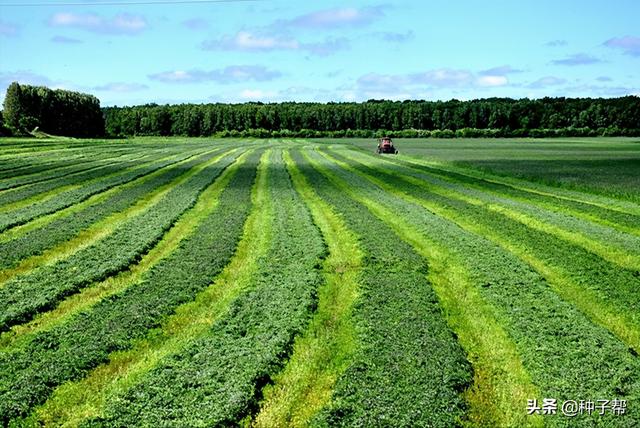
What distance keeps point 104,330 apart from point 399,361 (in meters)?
4.74

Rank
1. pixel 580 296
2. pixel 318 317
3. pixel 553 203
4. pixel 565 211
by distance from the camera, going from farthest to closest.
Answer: pixel 553 203
pixel 565 211
pixel 580 296
pixel 318 317

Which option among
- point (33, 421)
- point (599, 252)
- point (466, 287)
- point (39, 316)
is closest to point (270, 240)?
point (466, 287)

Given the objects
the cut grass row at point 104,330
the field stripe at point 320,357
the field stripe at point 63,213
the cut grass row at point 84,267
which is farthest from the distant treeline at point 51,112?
the field stripe at point 320,357

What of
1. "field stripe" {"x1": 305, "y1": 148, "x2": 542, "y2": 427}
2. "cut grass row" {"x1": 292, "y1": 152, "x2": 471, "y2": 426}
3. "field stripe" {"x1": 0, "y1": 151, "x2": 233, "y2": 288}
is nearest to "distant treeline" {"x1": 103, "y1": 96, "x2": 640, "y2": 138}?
"field stripe" {"x1": 0, "y1": 151, "x2": 233, "y2": 288}

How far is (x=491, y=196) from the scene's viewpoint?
27766mm

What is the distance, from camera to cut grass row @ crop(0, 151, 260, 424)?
24.9ft

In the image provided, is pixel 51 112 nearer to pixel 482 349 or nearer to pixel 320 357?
pixel 320 357

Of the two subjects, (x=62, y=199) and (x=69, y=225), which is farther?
(x=62, y=199)

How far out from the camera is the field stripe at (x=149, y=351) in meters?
7.05

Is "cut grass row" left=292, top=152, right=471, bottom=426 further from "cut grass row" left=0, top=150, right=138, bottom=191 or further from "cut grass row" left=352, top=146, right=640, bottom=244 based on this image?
"cut grass row" left=0, top=150, right=138, bottom=191

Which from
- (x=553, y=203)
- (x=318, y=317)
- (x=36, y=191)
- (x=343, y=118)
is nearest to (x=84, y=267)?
(x=318, y=317)

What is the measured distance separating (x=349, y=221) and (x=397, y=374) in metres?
12.3

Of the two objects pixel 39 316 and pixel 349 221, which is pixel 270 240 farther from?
pixel 39 316

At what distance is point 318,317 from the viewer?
10469mm
